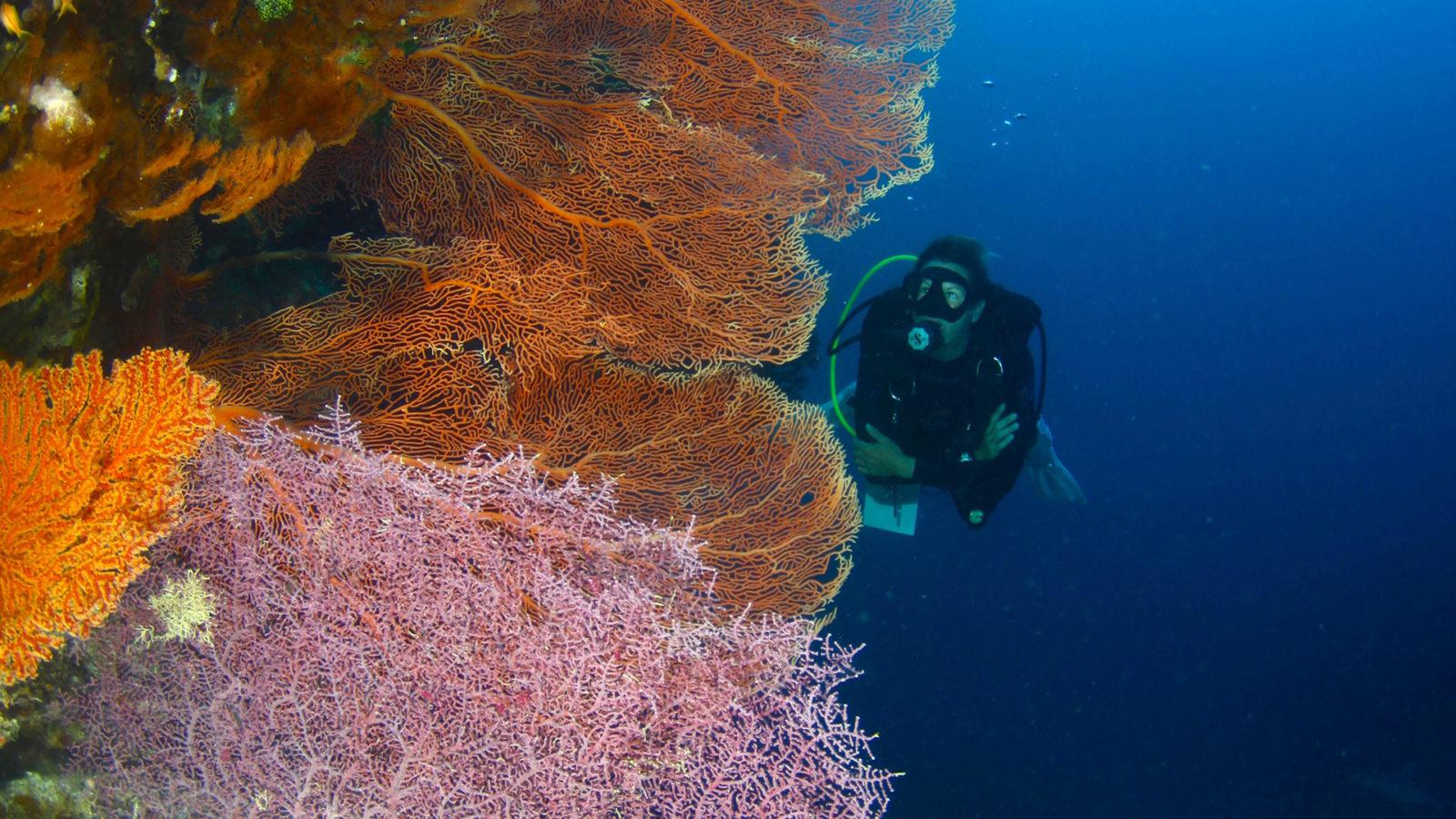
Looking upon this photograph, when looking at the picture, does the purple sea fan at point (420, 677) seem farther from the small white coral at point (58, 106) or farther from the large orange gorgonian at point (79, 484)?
the small white coral at point (58, 106)

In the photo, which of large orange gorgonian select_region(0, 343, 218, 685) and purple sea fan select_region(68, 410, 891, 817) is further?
purple sea fan select_region(68, 410, 891, 817)

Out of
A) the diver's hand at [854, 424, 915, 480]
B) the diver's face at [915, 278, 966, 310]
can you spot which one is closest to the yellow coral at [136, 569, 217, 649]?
the diver's hand at [854, 424, 915, 480]

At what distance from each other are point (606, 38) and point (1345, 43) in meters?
81.9

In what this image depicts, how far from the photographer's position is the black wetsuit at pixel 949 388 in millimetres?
5469

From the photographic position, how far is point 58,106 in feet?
5.77

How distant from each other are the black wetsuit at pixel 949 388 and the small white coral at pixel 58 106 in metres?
4.56

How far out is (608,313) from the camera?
3.45 metres

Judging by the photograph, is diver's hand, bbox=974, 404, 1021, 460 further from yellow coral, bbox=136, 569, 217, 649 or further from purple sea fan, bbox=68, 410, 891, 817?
yellow coral, bbox=136, 569, 217, 649

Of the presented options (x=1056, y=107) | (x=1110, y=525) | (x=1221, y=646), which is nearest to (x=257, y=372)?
(x=1221, y=646)

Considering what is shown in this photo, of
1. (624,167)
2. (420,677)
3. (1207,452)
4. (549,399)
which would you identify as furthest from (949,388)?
(1207,452)

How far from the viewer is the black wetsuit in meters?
5.47

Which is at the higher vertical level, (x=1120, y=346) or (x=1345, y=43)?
(x=1345, y=43)

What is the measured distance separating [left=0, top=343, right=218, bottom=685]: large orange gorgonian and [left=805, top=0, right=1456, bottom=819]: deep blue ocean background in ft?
78.6

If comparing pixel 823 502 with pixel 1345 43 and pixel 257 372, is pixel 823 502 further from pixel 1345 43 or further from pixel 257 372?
pixel 1345 43
